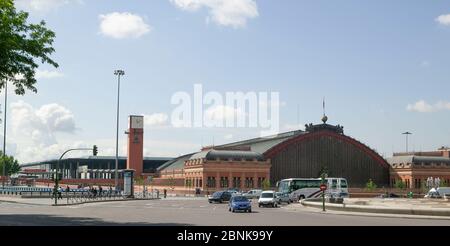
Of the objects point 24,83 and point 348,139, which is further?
point 348,139

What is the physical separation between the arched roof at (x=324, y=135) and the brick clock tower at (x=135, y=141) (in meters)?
49.8

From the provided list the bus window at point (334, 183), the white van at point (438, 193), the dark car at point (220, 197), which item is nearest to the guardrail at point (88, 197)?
the dark car at point (220, 197)

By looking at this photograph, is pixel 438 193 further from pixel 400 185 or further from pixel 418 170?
pixel 418 170

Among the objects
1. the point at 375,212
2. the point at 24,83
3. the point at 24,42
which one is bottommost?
the point at 375,212

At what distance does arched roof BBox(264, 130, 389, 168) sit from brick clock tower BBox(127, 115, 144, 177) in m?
49.8

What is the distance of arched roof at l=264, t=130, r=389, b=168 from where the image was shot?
131 m

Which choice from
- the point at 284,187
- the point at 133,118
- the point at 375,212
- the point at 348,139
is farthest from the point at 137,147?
the point at 375,212

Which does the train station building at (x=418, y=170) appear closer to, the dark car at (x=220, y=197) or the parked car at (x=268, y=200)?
the dark car at (x=220, y=197)

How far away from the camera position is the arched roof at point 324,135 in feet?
431

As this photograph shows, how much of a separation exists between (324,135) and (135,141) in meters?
56.8
